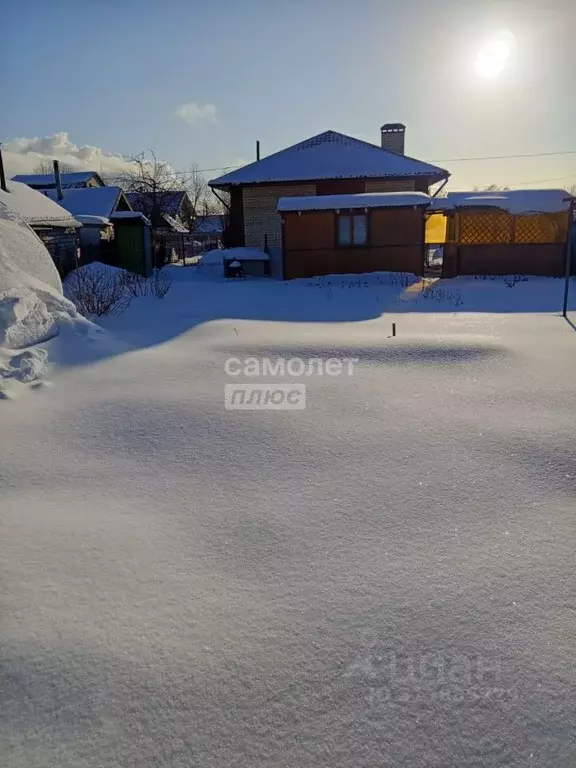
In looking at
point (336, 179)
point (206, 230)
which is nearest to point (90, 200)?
point (336, 179)

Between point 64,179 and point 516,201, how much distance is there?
91.7 ft

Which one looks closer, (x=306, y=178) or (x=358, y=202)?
(x=358, y=202)

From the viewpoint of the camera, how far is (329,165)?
2053cm

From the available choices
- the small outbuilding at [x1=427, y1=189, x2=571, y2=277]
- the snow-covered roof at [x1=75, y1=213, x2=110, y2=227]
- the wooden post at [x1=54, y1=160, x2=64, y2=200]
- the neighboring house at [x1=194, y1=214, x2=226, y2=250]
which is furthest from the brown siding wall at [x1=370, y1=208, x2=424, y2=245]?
the neighboring house at [x1=194, y1=214, x2=226, y2=250]

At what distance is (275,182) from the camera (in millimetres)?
20078

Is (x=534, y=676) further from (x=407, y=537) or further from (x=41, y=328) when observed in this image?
(x=41, y=328)

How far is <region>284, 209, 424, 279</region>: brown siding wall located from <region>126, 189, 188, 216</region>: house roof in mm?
22358

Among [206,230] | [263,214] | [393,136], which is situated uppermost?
[393,136]

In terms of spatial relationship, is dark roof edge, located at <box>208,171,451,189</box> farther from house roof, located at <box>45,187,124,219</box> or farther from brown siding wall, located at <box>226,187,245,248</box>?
house roof, located at <box>45,187,124,219</box>

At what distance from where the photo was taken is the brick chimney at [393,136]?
78.7 feet

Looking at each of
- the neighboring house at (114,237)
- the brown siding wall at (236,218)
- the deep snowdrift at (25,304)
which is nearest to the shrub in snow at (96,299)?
the deep snowdrift at (25,304)

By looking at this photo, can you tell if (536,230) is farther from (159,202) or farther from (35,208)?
(159,202)

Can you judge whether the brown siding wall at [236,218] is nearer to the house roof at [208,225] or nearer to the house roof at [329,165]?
the house roof at [329,165]

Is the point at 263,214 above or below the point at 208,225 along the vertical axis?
below
